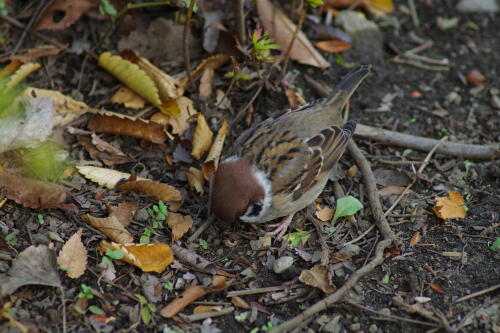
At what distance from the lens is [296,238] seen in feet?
15.2

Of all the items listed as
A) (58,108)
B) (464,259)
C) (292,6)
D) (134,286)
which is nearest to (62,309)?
(134,286)

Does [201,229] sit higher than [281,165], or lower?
lower

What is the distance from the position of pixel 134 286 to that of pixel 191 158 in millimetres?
1446

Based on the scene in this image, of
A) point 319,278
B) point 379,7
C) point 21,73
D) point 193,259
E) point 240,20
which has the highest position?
point 240,20

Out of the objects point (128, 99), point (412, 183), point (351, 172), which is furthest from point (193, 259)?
point (412, 183)

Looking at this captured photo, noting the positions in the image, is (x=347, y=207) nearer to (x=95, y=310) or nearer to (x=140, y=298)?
(x=140, y=298)

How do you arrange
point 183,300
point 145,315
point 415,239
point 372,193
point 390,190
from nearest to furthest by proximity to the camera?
point 145,315 < point 183,300 < point 415,239 < point 372,193 < point 390,190

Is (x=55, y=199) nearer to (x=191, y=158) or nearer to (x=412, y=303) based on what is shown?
(x=191, y=158)

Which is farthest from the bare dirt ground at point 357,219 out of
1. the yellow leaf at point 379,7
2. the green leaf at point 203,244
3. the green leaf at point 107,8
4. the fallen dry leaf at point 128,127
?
the green leaf at point 107,8

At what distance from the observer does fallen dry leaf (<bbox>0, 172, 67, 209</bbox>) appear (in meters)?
4.27

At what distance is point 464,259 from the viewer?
174 inches

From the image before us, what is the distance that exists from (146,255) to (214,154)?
47.6 inches

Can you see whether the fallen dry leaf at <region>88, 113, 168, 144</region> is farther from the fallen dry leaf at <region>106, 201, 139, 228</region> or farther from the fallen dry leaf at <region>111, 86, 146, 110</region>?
the fallen dry leaf at <region>106, 201, 139, 228</region>

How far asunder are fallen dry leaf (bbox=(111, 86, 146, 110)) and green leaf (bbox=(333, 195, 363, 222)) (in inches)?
80.4
